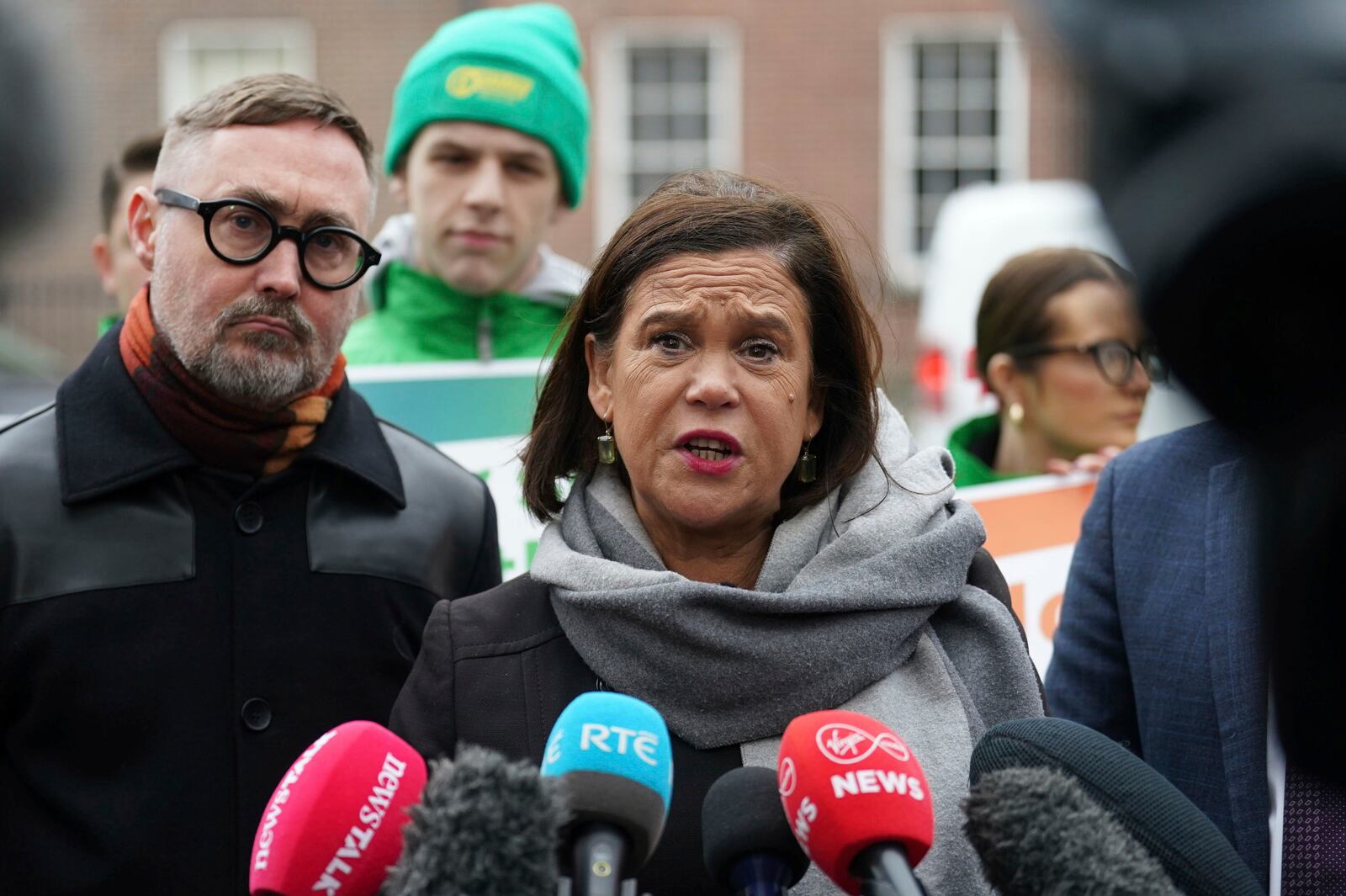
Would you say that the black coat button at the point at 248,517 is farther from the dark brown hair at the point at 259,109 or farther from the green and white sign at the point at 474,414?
the green and white sign at the point at 474,414

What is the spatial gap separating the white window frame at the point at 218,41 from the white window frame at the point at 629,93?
3.22 meters

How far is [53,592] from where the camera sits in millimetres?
2605

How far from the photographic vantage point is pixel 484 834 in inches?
59.2

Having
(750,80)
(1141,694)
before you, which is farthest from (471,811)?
(750,80)

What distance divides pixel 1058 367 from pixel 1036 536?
47 centimetres

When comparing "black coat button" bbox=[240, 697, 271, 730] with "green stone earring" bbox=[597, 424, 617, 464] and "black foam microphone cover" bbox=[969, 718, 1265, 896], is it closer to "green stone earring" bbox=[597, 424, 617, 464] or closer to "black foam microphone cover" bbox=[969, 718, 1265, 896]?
"green stone earring" bbox=[597, 424, 617, 464]

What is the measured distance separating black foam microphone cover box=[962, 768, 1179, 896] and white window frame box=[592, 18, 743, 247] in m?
16.2

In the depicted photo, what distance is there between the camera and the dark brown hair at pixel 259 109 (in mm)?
2877

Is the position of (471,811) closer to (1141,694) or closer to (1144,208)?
(1144,208)

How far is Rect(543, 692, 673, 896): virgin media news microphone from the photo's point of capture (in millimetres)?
1628

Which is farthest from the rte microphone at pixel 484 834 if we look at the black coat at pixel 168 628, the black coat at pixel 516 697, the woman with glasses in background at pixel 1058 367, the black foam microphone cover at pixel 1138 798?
the woman with glasses in background at pixel 1058 367

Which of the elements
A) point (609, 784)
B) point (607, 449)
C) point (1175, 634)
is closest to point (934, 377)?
point (1175, 634)

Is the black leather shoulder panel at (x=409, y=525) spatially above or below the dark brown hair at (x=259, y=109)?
below

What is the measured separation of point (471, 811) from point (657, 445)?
1.15 m
